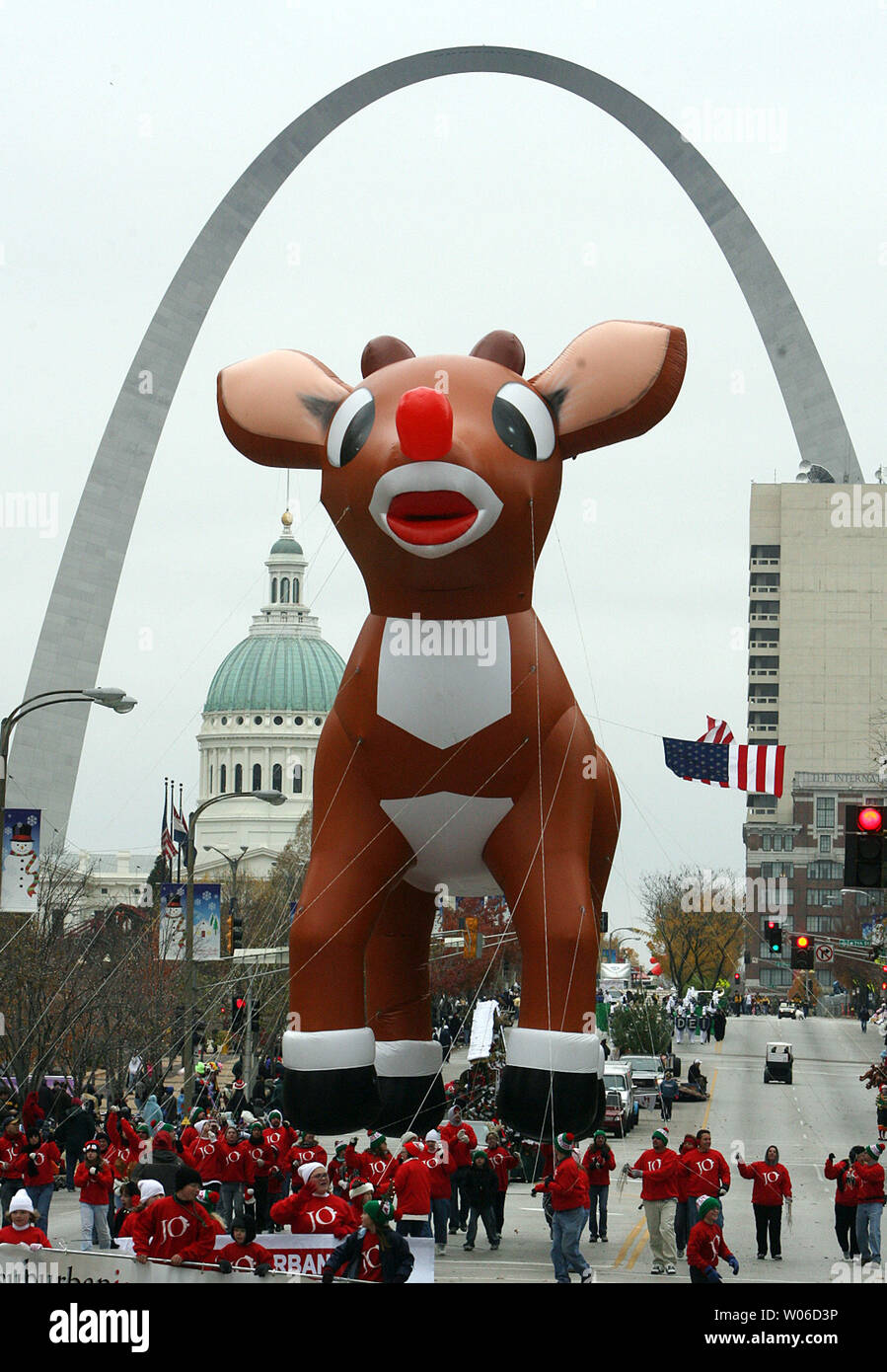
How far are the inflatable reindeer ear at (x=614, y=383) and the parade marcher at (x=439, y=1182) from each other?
5.65m

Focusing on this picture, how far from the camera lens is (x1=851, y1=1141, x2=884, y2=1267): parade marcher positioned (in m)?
15.7

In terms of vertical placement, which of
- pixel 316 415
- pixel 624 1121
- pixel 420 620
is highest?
pixel 316 415

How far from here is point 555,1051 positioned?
40.2ft

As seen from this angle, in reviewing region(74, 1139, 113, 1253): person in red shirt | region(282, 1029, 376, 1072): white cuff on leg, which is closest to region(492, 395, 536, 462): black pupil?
region(282, 1029, 376, 1072): white cuff on leg

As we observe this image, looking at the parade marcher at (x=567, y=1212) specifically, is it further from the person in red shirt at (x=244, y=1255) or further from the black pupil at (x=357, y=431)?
the black pupil at (x=357, y=431)

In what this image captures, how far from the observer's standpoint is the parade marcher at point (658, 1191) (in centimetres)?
1544

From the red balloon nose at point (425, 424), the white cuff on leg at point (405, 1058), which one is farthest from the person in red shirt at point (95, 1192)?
the red balloon nose at point (425, 424)

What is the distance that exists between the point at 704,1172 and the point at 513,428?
Result: 254 inches

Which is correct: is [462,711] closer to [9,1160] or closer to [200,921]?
[9,1160]

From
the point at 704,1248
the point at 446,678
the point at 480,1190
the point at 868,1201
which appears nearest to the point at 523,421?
the point at 446,678
